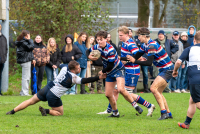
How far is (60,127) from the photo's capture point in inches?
253

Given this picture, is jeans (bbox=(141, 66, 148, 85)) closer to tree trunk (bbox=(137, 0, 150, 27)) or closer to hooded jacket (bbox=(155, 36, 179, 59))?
hooded jacket (bbox=(155, 36, 179, 59))

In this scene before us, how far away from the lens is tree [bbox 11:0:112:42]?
1707 centimetres

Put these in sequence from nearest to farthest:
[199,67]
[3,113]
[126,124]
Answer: [199,67] → [126,124] → [3,113]

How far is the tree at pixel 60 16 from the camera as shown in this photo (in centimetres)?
1707

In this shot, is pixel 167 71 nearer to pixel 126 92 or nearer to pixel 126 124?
pixel 126 92

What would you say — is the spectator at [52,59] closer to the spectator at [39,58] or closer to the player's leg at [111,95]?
the spectator at [39,58]

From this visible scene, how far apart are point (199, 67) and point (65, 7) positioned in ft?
39.4

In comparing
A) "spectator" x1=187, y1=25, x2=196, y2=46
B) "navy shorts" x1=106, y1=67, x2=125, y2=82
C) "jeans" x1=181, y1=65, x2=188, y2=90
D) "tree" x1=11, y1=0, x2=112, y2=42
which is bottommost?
"jeans" x1=181, y1=65, x2=188, y2=90

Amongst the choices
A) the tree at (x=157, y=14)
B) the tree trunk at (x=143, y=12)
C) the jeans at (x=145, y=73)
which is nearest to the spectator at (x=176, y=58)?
the jeans at (x=145, y=73)

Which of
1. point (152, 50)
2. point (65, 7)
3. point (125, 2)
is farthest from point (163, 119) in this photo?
point (125, 2)

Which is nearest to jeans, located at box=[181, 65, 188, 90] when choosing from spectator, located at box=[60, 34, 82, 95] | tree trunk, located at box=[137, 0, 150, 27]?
spectator, located at box=[60, 34, 82, 95]

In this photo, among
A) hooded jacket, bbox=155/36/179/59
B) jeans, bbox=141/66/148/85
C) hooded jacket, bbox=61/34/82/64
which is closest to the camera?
hooded jacket, bbox=61/34/82/64

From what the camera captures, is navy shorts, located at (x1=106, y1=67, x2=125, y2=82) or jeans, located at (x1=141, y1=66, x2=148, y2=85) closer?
navy shorts, located at (x1=106, y1=67, x2=125, y2=82)

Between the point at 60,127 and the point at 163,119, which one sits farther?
the point at 163,119
